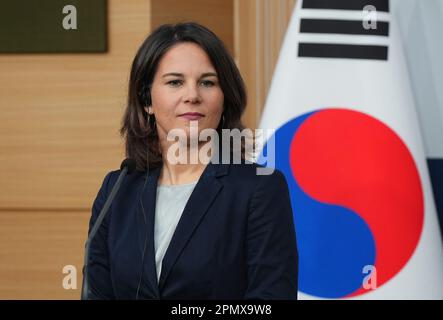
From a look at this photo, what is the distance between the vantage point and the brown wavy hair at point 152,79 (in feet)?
3.71

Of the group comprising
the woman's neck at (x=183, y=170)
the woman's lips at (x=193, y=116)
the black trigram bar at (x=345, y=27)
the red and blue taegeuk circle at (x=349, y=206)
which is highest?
the black trigram bar at (x=345, y=27)

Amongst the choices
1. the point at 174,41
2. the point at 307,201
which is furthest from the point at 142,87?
the point at 307,201

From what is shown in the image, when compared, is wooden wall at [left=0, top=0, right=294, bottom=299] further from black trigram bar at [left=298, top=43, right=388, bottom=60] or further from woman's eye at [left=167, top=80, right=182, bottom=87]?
woman's eye at [left=167, top=80, right=182, bottom=87]

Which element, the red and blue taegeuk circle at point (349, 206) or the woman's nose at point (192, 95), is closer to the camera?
the woman's nose at point (192, 95)

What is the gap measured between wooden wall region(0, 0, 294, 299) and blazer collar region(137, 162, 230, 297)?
1.23 metres

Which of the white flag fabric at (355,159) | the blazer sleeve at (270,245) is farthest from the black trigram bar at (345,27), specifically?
the blazer sleeve at (270,245)

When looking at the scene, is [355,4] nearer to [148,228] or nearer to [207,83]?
[207,83]

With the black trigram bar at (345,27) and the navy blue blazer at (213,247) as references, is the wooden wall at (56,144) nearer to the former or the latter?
the black trigram bar at (345,27)

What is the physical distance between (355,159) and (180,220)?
1094 millimetres

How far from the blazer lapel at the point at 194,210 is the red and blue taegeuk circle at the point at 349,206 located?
0.98 meters

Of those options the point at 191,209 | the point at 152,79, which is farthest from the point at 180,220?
the point at 152,79

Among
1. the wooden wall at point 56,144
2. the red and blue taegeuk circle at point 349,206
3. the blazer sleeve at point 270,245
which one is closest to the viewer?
the blazer sleeve at point 270,245

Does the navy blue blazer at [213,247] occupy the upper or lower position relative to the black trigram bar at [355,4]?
lower

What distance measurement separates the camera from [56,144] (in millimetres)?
2375
